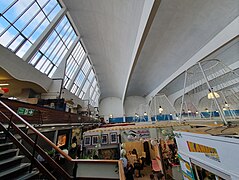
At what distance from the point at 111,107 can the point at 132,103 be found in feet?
14.6

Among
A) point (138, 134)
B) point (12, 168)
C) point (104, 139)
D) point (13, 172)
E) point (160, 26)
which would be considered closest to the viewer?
point (13, 172)

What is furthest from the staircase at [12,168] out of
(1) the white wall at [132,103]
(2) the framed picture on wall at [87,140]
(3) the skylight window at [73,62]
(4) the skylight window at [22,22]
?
(1) the white wall at [132,103]

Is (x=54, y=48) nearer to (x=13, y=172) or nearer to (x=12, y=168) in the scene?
(x=12, y=168)

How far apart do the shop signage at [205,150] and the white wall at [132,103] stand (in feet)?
62.3

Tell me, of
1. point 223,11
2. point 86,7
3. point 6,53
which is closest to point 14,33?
point 6,53

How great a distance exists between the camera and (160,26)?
19.9 ft

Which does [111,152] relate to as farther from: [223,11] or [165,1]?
[223,11]

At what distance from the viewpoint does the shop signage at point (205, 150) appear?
1.56 meters

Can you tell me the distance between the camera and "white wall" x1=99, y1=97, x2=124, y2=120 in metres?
21.9


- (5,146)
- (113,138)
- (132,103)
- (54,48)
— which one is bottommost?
(113,138)

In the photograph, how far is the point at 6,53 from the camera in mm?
4664

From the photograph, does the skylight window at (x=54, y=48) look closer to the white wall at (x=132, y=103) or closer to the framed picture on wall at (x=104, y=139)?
the framed picture on wall at (x=104, y=139)

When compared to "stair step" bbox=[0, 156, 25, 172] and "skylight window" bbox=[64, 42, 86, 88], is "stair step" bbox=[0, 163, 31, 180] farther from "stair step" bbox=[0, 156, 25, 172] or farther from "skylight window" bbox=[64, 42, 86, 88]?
"skylight window" bbox=[64, 42, 86, 88]

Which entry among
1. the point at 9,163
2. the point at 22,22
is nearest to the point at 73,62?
the point at 22,22
